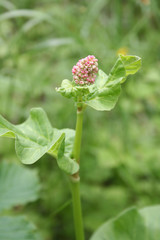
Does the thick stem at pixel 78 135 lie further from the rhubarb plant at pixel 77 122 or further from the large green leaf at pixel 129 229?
the large green leaf at pixel 129 229

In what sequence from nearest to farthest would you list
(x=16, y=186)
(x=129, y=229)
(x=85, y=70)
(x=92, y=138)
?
(x=85, y=70), (x=129, y=229), (x=16, y=186), (x=92, y=138)

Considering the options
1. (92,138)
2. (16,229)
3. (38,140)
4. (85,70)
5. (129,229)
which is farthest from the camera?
(92,138)

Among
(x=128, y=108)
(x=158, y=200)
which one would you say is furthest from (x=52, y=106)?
(x=158, y=200)

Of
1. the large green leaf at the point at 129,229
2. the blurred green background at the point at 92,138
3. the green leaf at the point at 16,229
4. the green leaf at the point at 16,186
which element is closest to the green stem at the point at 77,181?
the large green leaf at the point at 129,229

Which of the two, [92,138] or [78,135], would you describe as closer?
[78,135]

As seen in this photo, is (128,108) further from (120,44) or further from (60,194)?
(60,194)

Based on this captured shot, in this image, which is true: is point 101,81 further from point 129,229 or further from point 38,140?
point 129,229

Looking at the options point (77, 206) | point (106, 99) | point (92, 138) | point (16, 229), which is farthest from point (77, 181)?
point (92, 138)
